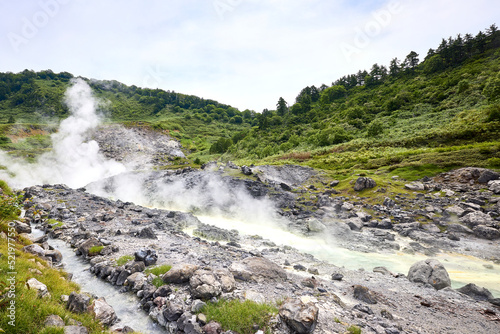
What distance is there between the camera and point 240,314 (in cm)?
786

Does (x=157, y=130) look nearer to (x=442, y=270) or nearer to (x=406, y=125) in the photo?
(x=406, y=125)

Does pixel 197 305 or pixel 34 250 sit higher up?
pixel 34 250

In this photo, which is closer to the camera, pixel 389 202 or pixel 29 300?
pixel 29 300

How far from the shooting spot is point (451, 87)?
81312mm

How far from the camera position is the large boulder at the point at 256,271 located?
423 inches

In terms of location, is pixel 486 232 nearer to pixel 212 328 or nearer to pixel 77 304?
pixel 212 328

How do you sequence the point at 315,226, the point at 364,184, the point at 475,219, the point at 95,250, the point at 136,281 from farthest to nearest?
1. the point at 364,184
2. the point at 315,226
3. the point at 475,219
4. the point at 95,250
5. the point at 136,281

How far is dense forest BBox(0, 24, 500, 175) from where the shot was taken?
45.1 m

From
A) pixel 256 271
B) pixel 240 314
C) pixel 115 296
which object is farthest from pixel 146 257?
pixel 240 314

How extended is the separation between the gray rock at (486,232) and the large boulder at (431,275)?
1013 cm

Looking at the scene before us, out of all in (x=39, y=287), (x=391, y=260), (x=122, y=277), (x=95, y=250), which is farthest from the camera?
(x=391, y=260)

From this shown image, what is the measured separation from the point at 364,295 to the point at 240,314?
20.8 feet

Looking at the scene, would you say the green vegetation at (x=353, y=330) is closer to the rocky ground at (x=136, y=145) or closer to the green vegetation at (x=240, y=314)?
the green vegetation at (x=240, y=314)

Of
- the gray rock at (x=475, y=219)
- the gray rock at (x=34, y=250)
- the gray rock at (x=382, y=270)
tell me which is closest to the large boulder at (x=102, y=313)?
the gray rock at (x=34, y=250)
